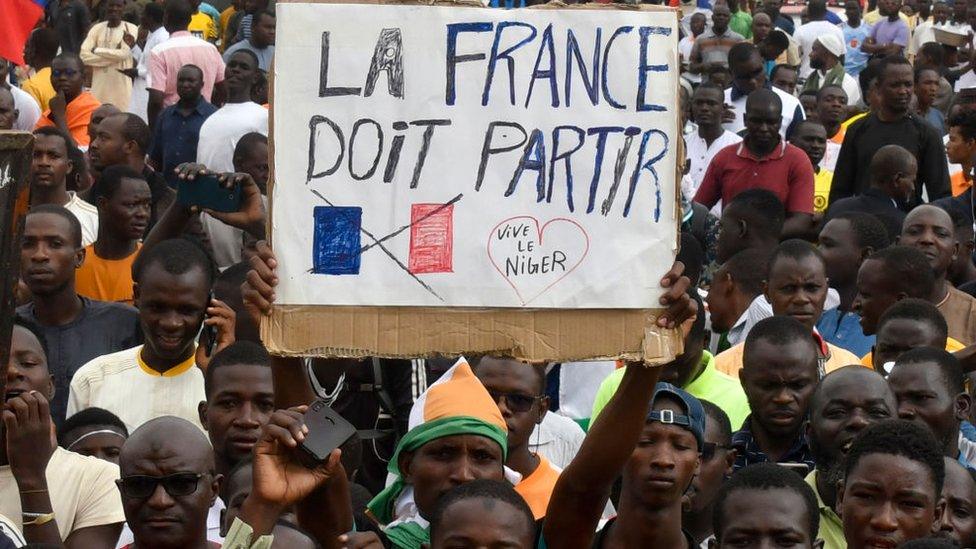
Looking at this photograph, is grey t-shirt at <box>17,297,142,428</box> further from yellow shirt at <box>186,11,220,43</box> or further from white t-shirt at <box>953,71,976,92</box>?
yellow shirt at <box>186,11,220,43</box>

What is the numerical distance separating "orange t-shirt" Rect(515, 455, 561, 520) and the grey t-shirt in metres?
2.18

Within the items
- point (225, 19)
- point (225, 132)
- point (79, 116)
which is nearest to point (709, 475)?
point (225, 132)

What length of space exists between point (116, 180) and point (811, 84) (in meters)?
9.54

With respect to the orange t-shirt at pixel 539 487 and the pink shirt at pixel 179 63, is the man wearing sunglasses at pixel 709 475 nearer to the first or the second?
the orange t-shirt at pixel 539 487

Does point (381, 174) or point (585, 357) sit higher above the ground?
point (381, 174)

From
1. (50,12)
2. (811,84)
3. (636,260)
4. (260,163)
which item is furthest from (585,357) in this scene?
(50,12)

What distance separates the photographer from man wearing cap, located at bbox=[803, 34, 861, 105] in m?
16.9

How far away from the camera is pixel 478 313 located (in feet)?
13.3

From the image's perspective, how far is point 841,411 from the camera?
5.64 m

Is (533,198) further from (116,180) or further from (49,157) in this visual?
(49,157)

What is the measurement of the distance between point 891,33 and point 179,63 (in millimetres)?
9563

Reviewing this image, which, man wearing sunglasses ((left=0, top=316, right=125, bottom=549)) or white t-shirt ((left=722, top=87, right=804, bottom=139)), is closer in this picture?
man wearing sunglasses ((left=0, top=316, right=125, bottom=549))

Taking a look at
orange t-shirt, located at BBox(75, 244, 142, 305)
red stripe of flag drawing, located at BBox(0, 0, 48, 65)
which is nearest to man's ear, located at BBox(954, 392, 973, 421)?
orange t-shirt, located at BBox(75, 244, 142, 305)

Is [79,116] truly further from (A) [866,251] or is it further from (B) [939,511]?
(B) [939,511]
